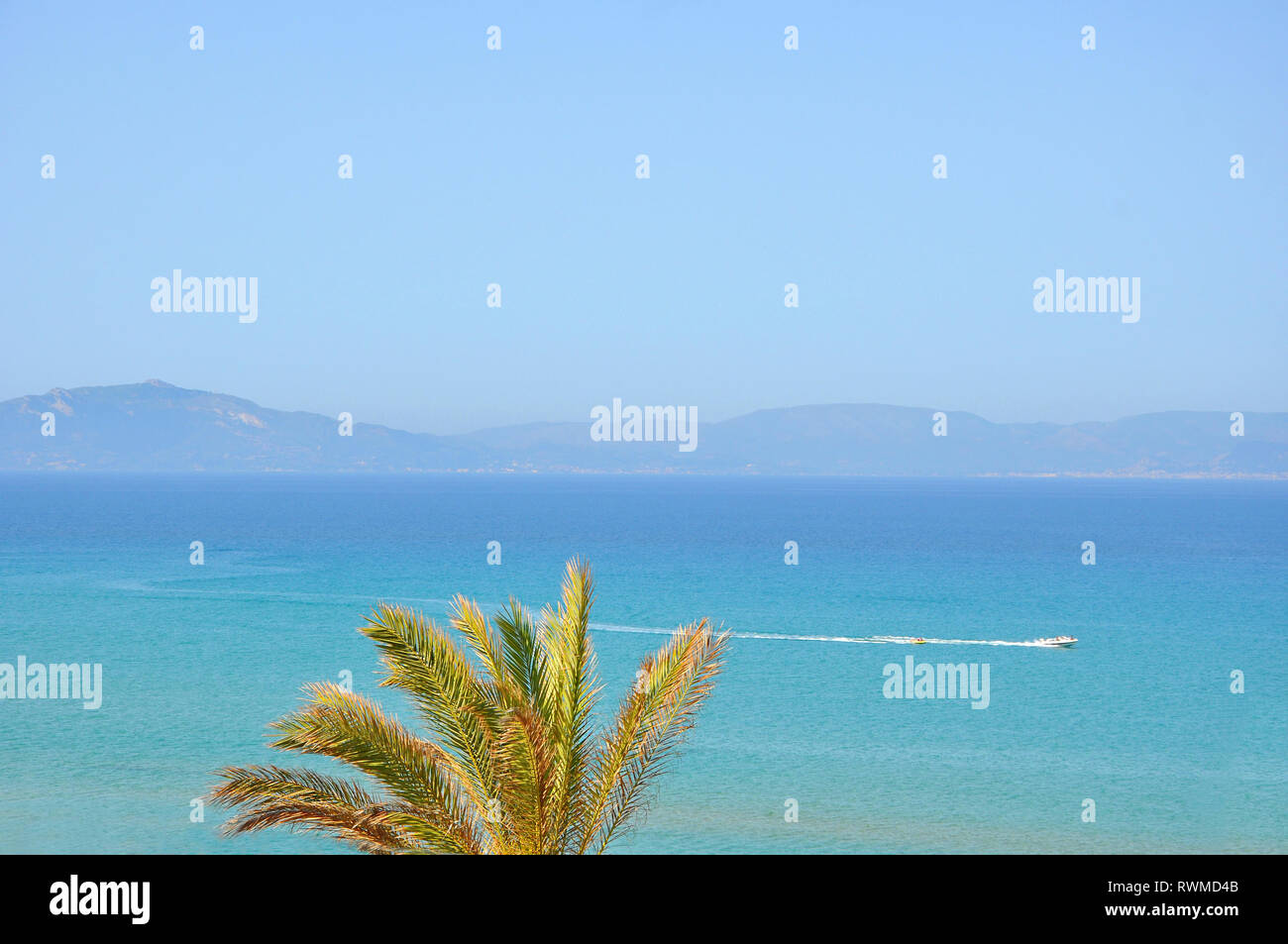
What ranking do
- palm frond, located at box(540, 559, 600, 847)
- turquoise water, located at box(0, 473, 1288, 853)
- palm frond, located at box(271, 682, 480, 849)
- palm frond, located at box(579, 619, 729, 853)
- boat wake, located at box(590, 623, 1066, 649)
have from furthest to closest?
boat wake, located at box(590, 623, 1066, 649) < turquoise water, located at box(0, 473, 1288, 853) < palm frond, located at box(579, 619, 729, 853) < palm frond, located at box(540, 559, 600, 847) < palm frond, located at box(271, 682, 480, 849)

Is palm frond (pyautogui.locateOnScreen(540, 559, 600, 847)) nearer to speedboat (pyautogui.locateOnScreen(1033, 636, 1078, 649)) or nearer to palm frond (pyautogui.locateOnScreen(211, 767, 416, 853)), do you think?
palm frond (pyautogui.locateOnScreen(211, 767, 416, 853))

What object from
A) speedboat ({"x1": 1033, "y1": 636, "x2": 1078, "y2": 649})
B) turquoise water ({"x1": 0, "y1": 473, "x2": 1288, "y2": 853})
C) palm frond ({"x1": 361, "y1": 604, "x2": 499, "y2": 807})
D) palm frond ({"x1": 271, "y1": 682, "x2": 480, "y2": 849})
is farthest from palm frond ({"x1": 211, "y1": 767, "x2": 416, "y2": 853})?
speedboat ({"x1": 1033, "y1": 636, "x2": 1078, "y2": 649})

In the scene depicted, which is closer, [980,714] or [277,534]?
[980,714]

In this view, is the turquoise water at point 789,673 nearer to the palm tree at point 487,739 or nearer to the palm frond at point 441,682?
the palm tree at point 487,739

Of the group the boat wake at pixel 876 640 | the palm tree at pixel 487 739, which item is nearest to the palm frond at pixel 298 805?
the palm tree at pixel 487 739

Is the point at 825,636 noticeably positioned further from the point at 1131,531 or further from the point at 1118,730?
the point at 1131,531
